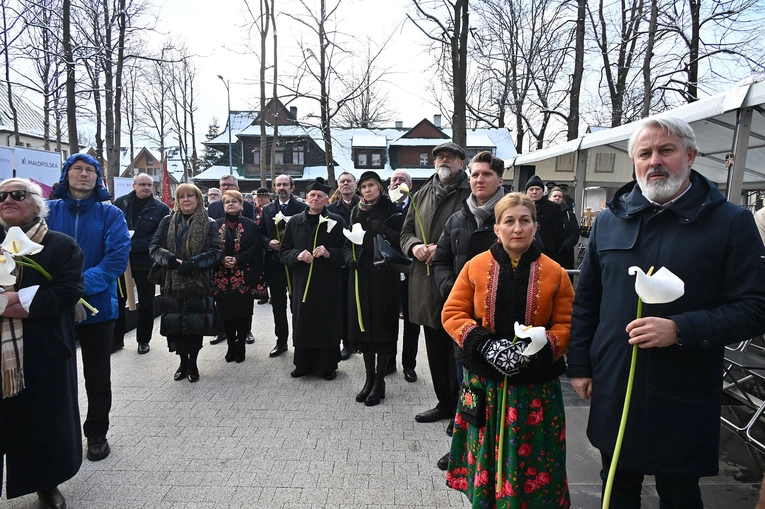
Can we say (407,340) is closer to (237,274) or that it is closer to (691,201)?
(237,274)

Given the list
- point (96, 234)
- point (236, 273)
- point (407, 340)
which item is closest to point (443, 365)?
point (407, 340)

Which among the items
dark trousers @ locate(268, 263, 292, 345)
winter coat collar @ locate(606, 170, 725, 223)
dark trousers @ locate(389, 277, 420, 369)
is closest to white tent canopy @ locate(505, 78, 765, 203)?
winter coat collar @ locate(606, 170, 725, 223)

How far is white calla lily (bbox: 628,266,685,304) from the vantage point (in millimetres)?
1592

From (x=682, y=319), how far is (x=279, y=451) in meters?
2.75

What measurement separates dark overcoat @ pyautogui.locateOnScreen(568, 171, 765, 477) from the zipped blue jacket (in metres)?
3.26

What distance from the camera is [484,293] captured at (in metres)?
2.34

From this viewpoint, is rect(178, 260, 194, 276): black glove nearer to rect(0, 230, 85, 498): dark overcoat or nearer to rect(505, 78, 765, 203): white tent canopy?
rect(0, 230, 85, 498): dark overcoat

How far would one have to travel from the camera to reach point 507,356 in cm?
213

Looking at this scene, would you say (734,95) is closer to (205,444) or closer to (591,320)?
(591,320)

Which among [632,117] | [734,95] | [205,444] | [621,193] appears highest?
[632,117]

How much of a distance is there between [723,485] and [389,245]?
112 inches

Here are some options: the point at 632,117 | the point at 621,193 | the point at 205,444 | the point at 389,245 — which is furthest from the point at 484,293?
the point at 632,117

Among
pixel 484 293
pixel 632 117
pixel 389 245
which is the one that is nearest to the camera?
pixel 484 293

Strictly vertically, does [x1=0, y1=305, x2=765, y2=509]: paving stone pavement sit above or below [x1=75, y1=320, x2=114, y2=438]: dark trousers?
below
